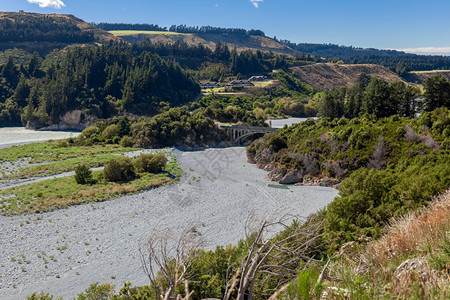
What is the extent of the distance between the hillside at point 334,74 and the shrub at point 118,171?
12835cm

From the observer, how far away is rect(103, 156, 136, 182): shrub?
45.4 meters

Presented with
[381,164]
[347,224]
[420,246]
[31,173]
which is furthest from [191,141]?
[420,246]

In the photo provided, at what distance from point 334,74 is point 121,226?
162 metres

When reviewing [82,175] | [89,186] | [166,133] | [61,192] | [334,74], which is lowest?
[89,186]

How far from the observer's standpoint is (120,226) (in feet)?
100

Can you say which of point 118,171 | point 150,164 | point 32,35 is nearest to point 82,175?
point 118,171

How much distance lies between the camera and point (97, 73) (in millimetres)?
112375

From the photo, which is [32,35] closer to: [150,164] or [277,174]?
[150,164]

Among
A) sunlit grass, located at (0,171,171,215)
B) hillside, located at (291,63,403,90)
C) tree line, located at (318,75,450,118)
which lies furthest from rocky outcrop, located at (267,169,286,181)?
hillside, located at (291,63,403,90)

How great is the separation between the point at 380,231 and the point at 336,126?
3825 cm

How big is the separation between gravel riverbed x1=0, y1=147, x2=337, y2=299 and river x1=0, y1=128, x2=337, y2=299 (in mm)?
62

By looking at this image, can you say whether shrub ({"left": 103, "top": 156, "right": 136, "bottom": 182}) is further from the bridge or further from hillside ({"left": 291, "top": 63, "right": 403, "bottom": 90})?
hillside ({"left": 291, "top": 63, "right": 403, "bottom": 90})

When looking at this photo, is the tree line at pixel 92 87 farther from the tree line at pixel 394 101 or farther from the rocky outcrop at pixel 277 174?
the rocky outcrop at pixel 277 174

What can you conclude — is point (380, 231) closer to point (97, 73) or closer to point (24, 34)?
point (97, 73)
